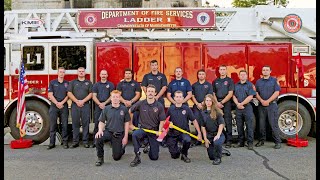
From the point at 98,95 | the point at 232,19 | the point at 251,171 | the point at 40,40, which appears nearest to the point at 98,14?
the point at 40,40

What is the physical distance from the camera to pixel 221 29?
9.60m

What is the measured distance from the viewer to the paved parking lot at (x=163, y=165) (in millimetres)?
6254

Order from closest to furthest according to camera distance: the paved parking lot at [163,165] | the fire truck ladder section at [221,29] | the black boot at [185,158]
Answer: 1. the paved parking lot at [163,165]
2. the black boot at [185,158]
3. the fire truck ladder section at [221,29]

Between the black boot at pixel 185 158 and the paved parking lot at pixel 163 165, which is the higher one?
the black boot at pixel 185 158

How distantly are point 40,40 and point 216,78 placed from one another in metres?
3.81

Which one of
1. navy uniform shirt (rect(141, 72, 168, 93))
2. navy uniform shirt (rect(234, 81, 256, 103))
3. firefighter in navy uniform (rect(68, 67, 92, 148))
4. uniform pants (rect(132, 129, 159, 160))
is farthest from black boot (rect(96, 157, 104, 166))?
navy uniform shirt (rect(234, 81, 256, 103))

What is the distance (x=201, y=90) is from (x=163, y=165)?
6.79 ft

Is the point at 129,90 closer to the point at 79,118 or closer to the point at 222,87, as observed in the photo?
the point at 79,118

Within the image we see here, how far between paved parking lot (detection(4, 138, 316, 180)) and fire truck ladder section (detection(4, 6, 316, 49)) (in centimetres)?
262

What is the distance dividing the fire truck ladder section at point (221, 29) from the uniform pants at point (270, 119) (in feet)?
5.66

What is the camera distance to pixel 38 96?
29.1ft

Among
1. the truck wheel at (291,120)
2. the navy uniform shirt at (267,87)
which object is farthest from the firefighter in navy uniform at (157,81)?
the truck wheel at (291,120)

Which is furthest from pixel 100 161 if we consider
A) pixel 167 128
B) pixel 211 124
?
pixel 211 124

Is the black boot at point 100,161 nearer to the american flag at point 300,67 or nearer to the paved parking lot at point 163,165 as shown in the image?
the paved parking lot at point 163,165
